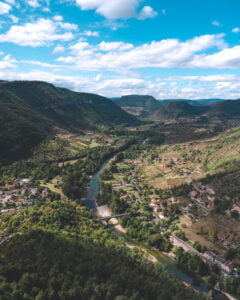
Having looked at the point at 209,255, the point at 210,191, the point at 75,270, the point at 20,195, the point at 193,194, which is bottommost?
the point at 209,255

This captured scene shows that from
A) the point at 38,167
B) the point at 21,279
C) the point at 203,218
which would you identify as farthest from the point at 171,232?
the point at 38,167

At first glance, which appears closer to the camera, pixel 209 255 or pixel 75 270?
pixel 75 270

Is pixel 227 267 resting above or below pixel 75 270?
below

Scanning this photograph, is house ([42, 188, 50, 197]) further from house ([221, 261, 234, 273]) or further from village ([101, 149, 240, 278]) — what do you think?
house ([221, 261, 234, 273])

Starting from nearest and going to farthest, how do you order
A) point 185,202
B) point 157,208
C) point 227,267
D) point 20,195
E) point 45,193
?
1. point 227,267
2. point 157,208
3. point 20,195
4. point 185,202
5. point 45,193

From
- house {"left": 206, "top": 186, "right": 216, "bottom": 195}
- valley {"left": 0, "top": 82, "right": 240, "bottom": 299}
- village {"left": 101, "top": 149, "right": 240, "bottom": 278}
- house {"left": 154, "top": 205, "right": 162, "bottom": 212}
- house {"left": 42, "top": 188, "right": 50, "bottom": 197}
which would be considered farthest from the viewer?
house {"left": 206, "top": 186, "right": 216, "bottom": 195}

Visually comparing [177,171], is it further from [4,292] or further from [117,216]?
[4,292]

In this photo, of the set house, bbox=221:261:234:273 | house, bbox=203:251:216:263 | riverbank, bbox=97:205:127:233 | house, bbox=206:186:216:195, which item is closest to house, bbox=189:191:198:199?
house, bbox=206:186:216:195

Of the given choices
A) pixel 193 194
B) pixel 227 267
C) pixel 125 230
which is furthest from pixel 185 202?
pixel 227 267

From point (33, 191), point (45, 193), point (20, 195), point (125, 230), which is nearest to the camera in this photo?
point (125, 230)

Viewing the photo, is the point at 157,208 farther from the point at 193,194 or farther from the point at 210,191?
the point at 210,191

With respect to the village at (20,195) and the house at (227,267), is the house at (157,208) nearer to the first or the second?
the house at (227,267)
